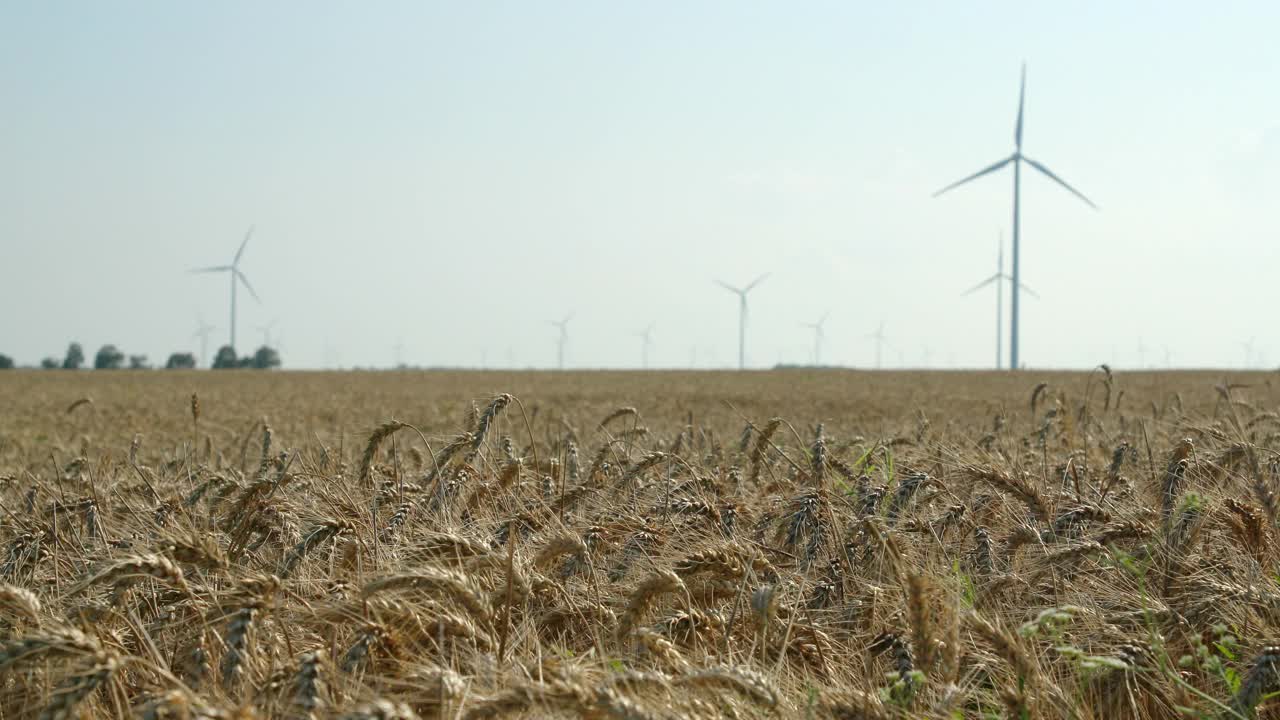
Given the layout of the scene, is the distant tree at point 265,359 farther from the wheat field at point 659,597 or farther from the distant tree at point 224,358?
the wheat field at point 659,597

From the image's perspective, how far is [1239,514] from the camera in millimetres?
4445

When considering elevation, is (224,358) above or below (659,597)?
above

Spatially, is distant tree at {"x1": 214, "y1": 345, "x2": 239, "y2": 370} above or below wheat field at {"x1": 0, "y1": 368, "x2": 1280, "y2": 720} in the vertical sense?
above

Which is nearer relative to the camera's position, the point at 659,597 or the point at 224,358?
the point at 659,597

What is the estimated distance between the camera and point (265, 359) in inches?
5507

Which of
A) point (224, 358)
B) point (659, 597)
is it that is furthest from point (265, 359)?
point (659, 597)

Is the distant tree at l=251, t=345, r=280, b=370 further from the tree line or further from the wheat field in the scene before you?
the wheat field

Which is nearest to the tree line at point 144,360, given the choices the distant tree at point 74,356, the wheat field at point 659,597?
the distant tree at point 74,356

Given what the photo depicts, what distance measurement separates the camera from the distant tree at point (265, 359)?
139875 mm

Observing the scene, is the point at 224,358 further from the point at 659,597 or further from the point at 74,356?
the point at 659,597

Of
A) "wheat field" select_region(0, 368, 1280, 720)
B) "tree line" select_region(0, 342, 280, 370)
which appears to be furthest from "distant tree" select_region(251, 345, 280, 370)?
"wheat field" select_region(0, 368, 1280, 720)

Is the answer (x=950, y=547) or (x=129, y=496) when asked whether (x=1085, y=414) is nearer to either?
(x=950, y=547)

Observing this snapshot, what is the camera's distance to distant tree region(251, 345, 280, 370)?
139875 mm

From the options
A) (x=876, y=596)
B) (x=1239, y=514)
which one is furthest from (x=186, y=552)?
(x=1239, y=514)
